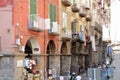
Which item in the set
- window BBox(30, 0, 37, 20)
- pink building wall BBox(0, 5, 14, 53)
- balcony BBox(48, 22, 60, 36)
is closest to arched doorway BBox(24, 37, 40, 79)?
balcony BBox(48, 22, 60, 36)

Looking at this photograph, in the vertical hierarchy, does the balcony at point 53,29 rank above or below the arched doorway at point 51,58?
above

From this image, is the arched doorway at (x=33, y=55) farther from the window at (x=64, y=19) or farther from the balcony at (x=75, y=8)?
the balcony at (x=75, y=8)

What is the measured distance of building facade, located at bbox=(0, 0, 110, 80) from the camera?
24.2 meters

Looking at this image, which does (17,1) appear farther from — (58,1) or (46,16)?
(58,1)

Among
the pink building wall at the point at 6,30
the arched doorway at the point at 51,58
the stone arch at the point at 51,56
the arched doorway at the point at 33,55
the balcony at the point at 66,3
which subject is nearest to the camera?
the pink building wall at the point at 6,30

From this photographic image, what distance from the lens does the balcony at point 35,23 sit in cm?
2623

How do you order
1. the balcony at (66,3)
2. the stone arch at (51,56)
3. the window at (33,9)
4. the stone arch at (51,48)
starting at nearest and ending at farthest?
the window at (33,9), the stone arch at (51,56), the stone arch at (51,48), the balcony at (66,3)

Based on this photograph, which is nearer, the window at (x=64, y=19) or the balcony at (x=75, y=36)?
the window at (x=64, y=19)

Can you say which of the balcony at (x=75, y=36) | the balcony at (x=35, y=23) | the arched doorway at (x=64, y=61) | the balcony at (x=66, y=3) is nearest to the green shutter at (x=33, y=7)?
the balcony at (x=35, y=23)

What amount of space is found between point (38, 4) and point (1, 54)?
5991 millimetres

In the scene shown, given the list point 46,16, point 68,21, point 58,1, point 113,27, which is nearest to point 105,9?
point 68,21

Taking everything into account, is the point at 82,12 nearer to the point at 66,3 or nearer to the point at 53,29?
the point at 66,3

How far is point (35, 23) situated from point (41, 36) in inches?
118

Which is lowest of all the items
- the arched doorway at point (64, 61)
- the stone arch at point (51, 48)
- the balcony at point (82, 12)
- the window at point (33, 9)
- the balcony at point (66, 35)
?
the arched doorway at point (64, 61)
